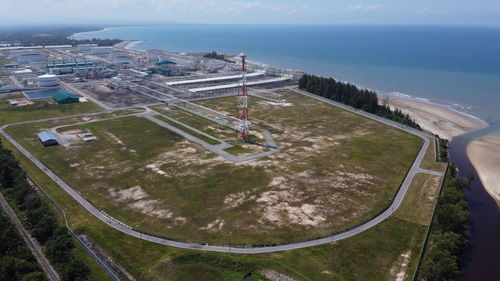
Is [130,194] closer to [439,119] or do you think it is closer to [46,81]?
[439,119]

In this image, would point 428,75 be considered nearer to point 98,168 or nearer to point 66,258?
point 98,168

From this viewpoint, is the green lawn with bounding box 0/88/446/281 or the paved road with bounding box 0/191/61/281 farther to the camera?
the green lawn with bounding box 0/88/446/281

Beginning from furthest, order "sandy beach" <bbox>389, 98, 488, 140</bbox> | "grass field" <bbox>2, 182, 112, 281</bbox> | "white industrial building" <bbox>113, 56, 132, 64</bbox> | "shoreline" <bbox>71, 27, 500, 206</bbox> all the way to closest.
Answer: "white industrial building" <bbox>113, 56, 132, 64</bbox> < "sandy beach" <bbox>389, 98, 488, 140</bbox> < "shoreline" <bbox>71, 27, 500, 206</bbox> < "grass field" <bbox>2, 182, 112, 281</bbox>

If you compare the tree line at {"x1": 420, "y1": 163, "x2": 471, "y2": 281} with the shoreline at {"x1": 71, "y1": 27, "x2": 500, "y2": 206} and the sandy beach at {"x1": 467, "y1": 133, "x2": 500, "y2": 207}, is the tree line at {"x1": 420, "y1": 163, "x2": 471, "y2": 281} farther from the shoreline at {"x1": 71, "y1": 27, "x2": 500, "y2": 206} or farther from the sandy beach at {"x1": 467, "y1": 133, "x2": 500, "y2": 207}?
the shoreline at {"x1": 71, "y1": 27, "x2": 500, "y2": 206}

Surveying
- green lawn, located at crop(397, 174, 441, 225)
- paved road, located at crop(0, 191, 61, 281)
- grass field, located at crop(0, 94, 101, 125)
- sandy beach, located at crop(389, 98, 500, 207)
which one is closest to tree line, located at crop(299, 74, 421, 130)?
sandy beach, located at crop(389, 98, 500, 207)

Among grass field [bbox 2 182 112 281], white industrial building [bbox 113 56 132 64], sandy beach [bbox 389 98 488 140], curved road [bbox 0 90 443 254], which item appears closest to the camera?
grass field [bbox 2 182 112 281]

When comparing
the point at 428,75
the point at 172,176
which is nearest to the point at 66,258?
the point at 172,176

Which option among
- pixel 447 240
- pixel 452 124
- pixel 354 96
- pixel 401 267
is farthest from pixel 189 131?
pixel 452 124
